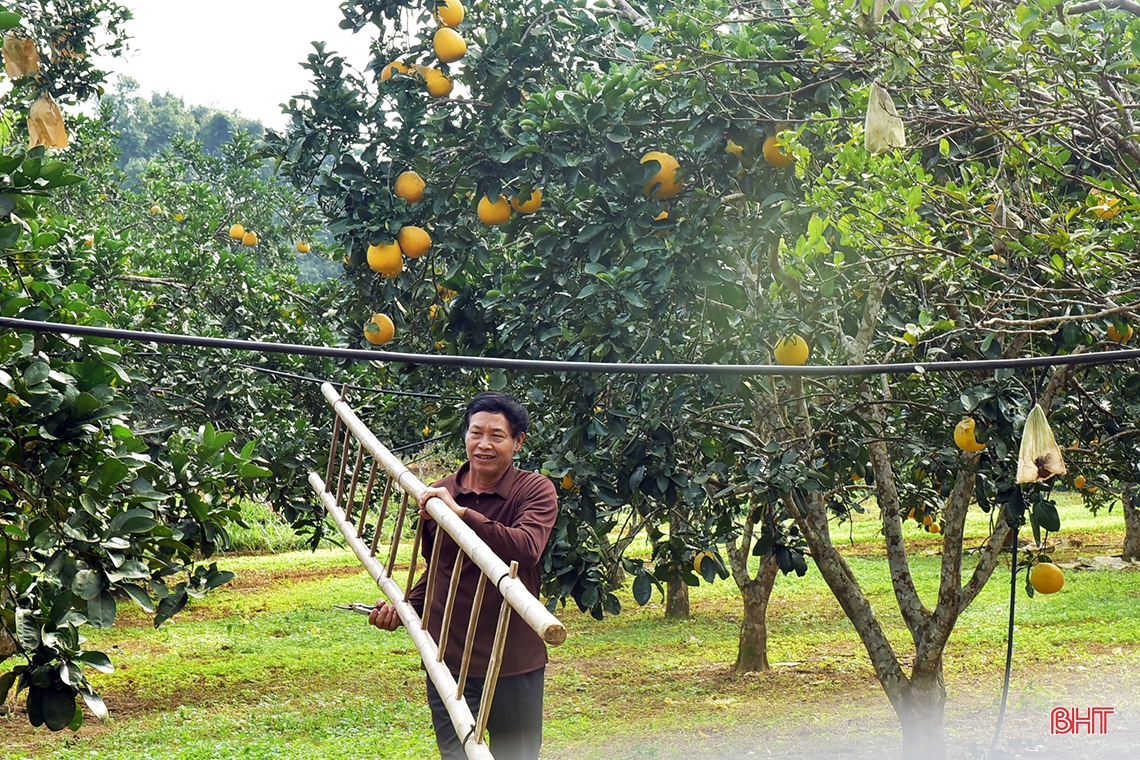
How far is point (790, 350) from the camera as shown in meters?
4.29

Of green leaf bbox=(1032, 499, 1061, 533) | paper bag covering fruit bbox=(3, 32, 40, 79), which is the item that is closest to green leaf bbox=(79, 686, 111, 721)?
paper bag covering fruit bbox=(3, 32, 40, 79)

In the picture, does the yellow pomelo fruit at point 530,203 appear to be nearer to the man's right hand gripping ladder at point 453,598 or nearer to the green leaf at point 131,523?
Answer: the man's right hand gripping ladder at point 453,598

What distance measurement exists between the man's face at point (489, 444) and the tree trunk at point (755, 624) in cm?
510

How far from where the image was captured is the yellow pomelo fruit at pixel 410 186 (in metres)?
4.27

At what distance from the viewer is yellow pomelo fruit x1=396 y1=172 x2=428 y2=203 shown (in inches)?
168

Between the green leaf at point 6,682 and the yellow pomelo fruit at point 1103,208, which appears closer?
the green leaf at point 6,682

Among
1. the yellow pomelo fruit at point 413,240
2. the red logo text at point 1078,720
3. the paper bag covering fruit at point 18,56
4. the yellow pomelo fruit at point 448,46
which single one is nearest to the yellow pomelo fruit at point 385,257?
the yellow pomelo fruit at point 413,240

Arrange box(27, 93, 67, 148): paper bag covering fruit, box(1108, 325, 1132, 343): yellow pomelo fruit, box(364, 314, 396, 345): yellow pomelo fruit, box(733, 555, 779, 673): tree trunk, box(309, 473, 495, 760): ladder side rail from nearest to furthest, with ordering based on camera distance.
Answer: box(309, 473, 495, 760): ladder side rail < box(1108, 325, 1132, 343): yellow pomelo fruit < box(27, 93, 67, 148): paper bag covering fruit < box(364, 314, 396, 345): yellow pomelo fruit < box(733, 555, 779, 673): tree trunk

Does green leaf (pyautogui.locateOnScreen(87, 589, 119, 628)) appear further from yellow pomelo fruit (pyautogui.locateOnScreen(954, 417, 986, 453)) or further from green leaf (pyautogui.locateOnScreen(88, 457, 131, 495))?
yellow pomelo fruit (pyautogui.locateOnScreen(954, 417, 986, 453))

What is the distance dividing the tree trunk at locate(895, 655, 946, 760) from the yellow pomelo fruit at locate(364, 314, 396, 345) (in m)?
2.85

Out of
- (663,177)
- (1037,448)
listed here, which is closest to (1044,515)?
(1037,448)

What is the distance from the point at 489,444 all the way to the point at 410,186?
1.90 m

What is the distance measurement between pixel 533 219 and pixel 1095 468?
110 inches

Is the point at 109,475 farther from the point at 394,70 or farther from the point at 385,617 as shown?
the point at 394,70
